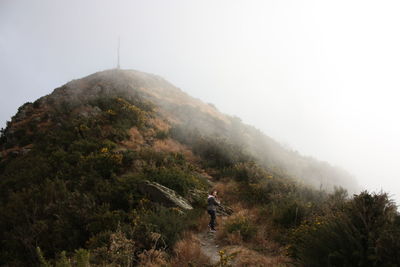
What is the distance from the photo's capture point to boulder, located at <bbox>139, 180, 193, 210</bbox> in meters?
9.27

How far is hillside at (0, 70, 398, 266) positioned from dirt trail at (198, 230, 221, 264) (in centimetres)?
28

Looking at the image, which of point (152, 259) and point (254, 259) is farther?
point (254, 259)

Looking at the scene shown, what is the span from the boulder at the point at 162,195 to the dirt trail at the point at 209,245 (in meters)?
1.35

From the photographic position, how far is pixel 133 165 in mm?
12203

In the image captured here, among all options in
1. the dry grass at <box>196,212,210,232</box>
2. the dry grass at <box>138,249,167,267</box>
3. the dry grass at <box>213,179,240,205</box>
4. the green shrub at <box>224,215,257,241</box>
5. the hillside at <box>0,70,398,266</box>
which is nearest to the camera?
the dry grass at <box>138,249,167,267</box>

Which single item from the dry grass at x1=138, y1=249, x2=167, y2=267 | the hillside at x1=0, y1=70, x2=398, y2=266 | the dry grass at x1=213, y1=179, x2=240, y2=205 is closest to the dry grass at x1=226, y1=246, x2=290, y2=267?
the hillside at x1=0, y1=70, x2=398, y2=266

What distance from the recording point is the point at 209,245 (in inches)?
299

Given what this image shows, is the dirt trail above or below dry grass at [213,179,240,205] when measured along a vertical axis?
above

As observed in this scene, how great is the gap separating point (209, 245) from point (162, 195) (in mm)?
2593

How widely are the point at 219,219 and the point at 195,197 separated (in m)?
1.47

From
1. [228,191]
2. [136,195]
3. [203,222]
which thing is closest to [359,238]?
[203,222]

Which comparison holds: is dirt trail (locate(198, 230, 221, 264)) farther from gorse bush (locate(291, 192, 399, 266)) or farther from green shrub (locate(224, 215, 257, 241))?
gorse bush (locate(291, 192, 399, 266))

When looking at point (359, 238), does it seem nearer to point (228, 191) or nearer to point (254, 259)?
point (254, 259)

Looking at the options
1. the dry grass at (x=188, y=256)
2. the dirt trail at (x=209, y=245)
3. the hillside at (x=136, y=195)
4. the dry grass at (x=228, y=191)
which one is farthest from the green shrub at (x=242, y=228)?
the dry grass at (x=228, y=191)
